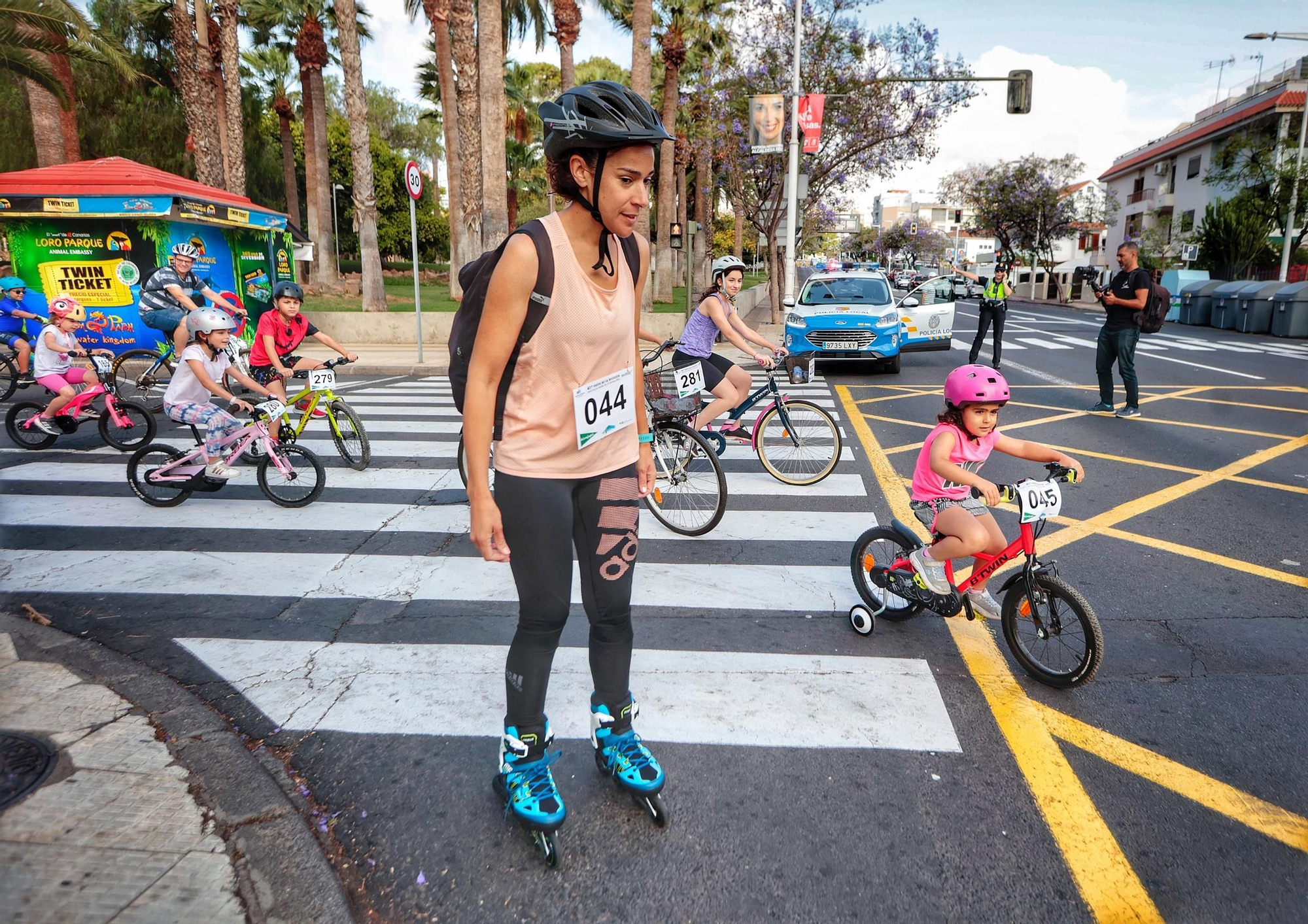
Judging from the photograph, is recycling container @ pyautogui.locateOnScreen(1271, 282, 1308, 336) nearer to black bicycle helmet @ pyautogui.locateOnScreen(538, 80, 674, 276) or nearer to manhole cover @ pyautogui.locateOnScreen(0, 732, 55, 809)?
black bicycle helmet @ pyautogui.locateOnScreen(538, 80, 674, 276)

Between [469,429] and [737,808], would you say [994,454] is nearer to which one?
[737,808]

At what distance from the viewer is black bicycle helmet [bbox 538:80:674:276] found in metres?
2.24

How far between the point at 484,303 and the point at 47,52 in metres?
23.0

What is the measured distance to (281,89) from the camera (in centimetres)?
3844

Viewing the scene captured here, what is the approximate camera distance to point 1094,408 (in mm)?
10523

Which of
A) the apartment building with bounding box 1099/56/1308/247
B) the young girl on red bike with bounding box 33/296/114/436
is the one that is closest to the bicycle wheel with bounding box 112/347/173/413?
the young girl on red bike with bounding box 33/296/114/436

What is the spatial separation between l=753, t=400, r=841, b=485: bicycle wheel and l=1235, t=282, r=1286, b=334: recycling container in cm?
2335

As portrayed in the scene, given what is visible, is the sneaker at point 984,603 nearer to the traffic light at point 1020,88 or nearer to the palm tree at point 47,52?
the traffic light at point 1020,88

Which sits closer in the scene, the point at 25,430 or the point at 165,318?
the point at 25,430

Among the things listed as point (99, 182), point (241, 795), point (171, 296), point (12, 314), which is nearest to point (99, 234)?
point (99, 182)

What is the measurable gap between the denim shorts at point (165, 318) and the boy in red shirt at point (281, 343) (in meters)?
3.29

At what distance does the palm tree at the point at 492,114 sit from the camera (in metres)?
16.1

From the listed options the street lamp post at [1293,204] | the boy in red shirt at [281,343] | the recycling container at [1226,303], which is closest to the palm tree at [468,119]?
the boy in red shirt at [281,343]

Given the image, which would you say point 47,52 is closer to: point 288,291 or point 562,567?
point 288,291
